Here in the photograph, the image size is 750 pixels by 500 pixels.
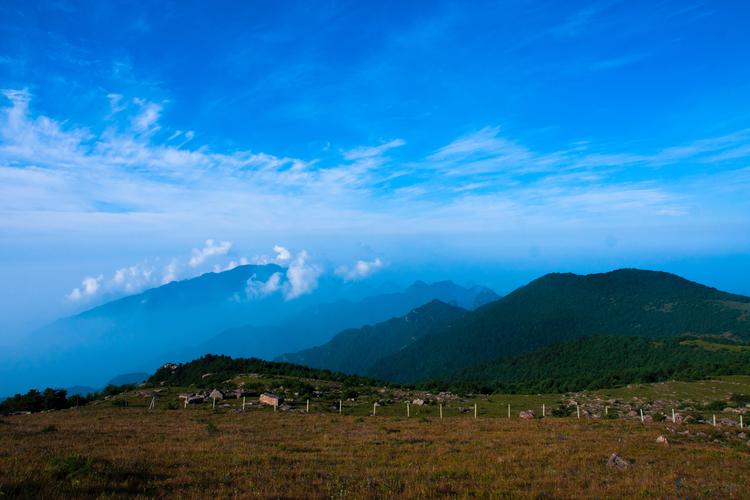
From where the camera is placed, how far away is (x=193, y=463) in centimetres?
1504

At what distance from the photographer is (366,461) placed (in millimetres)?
16391

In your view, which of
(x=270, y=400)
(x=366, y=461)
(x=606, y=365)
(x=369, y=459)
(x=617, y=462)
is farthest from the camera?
(x=606, y=365)

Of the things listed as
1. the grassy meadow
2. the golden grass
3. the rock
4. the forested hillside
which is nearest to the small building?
the grassy meadow

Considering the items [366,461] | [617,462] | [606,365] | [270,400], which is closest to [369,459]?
[366,461]

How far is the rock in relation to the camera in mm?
15852

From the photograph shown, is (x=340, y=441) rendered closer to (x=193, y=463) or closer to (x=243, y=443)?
(x=243, y=443)

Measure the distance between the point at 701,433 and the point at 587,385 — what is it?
1807 inches

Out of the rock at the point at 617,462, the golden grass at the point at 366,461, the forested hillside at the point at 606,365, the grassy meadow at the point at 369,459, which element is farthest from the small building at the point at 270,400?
the forested hillside at the point at 606,365

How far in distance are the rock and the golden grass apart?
548 mm

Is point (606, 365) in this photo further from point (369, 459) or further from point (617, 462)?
point (369, 459)

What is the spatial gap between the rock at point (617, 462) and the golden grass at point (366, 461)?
548mm

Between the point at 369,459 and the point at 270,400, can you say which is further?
the point at 270,400

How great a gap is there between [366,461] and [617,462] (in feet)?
33.3

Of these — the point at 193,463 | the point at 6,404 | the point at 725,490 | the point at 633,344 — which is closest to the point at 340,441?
the point at 193,463
